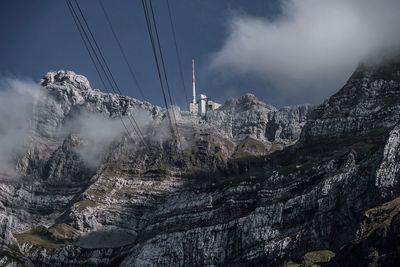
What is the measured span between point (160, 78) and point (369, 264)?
4597 inches

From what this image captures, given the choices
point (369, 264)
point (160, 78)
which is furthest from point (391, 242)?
point (160, 78)

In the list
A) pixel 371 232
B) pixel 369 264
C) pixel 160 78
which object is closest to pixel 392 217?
pixel 371 232

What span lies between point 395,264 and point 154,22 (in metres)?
117

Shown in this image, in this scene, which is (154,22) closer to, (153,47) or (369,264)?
(153,47)

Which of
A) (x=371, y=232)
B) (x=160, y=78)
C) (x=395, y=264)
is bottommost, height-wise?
(x=160, y=78)

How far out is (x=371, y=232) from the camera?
198 m

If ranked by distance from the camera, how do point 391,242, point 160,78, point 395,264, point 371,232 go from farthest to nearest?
point 371,232 → point 391,242 → point 395,264 → point 160,78

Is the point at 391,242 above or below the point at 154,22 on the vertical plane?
above

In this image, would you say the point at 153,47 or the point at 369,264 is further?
the point at 369,264

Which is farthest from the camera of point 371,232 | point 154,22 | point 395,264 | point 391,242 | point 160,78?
point 371,232

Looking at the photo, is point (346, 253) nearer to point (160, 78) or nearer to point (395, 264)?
point (395, 264)

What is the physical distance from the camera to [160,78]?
75688mm

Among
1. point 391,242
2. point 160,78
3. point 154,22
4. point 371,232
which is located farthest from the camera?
point 371,232

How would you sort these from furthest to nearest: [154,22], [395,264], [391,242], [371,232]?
[371,232] → [391,242] → [395,264] → [154,22]
